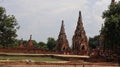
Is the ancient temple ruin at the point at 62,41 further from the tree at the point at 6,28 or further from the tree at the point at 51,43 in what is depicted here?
the tree at the point at 51,43

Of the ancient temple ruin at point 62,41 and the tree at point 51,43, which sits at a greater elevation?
the tree at point 51,43

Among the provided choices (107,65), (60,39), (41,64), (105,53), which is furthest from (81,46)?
(41,64)

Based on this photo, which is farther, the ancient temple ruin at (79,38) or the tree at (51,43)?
the tree at (51,43)

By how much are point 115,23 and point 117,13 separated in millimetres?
1742

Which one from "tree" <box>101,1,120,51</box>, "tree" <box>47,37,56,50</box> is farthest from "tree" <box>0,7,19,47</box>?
"tree" <box>47,37,56,50</box>

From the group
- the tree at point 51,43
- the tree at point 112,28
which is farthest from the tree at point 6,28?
the tree at point 51,43

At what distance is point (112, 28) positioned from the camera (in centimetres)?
2539

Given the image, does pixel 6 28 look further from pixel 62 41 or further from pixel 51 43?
pixel 51 43

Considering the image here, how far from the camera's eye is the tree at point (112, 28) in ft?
81.1

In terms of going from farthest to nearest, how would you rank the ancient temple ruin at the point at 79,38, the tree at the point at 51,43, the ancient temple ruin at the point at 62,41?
1. the tree at the point at 51,43
2. the ancient temple ruin at the point at 62,41
3. the ancient temple ruin at the point at 79,38

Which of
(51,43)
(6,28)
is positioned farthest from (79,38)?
(51,43)

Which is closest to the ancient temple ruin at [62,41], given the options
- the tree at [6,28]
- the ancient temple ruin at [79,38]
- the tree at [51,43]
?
the ancient temple ruin at [79,38]

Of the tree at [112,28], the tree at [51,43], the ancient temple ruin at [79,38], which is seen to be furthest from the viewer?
the tree at [51,43]

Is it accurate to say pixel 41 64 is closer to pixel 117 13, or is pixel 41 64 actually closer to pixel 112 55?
pixel 112 55
